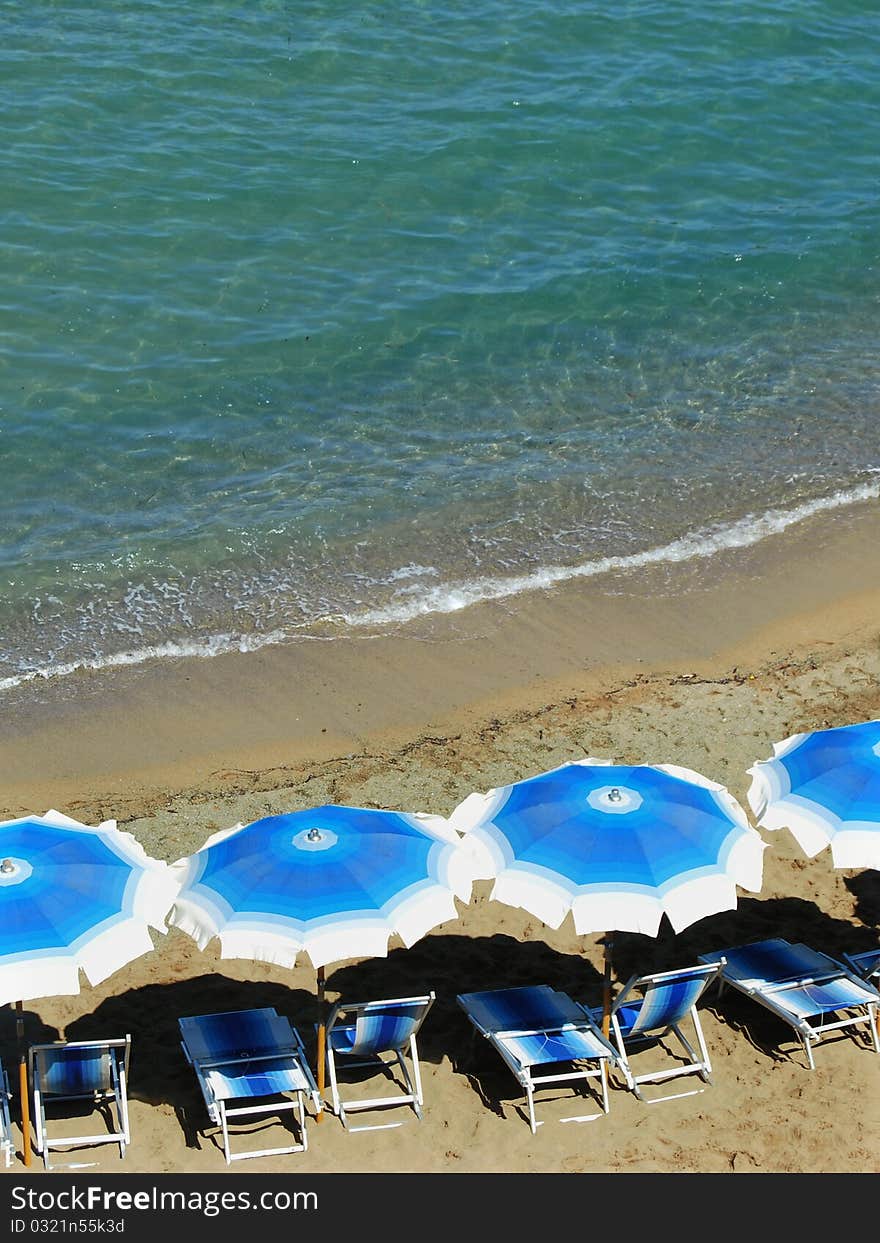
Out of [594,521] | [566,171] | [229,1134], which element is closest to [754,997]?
[229,1134]

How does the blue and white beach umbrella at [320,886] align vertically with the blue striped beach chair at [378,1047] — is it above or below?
above

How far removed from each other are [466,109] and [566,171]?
216cm

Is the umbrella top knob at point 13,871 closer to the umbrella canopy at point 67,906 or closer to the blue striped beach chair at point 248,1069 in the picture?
the umbrella canopy at point 67,906

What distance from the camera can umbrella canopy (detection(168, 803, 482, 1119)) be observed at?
7863 millimetres

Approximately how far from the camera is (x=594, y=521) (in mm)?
15852

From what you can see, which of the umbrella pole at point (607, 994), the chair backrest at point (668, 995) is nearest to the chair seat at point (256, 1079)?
the umbrella pole at point (607, 994)

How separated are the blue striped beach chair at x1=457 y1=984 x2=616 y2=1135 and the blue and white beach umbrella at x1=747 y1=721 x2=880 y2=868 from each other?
1.68 metres

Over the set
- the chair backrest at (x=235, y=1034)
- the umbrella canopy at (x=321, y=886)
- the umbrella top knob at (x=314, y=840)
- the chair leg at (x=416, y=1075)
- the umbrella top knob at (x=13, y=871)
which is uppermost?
the umbrella top knob at (x=13, y=871)

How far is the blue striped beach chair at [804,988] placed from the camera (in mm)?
9203

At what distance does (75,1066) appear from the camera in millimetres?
8320

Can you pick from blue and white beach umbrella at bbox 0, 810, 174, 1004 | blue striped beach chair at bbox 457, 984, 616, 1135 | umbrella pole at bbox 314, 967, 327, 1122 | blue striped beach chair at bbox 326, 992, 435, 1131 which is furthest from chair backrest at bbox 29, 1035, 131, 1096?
blue striped beach chair at bbox 457, 984, 616, 1135

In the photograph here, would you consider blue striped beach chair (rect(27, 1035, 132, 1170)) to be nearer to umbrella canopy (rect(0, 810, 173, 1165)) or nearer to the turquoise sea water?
umbrella canopy (rect(0, 810, 173, 1165))

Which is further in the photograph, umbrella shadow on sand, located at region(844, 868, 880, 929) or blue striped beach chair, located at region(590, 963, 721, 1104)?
umbrella shadow on sand, located at region(844, 868, 880, 929)

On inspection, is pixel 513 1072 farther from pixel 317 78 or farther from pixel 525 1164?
pixel 317 78
